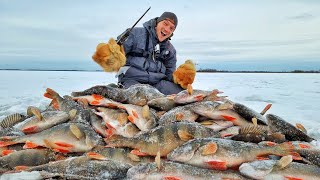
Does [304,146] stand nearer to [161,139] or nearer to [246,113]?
[246,113]

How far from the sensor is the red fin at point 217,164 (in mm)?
3076

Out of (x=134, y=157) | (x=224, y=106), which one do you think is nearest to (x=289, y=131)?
(x=224, y=106)

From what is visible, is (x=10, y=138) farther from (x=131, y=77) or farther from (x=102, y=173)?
(x=131, y=77)

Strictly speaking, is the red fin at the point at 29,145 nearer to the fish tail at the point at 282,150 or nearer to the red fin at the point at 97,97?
the red fin at the point at 97,97

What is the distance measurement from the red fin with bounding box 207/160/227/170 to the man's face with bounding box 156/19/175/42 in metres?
3.92

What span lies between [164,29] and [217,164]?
3997 millimetres

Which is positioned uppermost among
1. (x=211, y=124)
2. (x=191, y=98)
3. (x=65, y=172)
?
(x=191, y=98)

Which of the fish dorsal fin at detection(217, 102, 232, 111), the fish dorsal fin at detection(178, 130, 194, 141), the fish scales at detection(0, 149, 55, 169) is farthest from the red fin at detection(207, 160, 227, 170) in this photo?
the fish scales at detection(0, 149, 55, 169)

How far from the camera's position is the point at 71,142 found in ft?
12.0

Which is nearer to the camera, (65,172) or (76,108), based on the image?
(65,172)

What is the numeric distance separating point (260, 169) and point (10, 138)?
105 inches

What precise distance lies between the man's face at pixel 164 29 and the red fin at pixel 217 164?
12.9 ft

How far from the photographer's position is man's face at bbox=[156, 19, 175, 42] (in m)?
6.54

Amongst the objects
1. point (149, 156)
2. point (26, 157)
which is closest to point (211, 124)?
point (149, 156)
